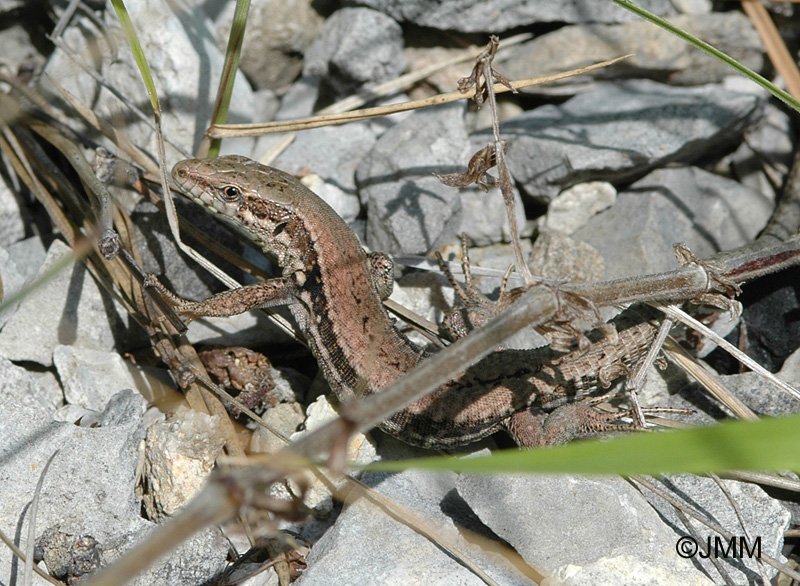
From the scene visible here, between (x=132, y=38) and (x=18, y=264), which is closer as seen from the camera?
(x=132, y=38)

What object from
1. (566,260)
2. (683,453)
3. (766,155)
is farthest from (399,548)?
(766,155)

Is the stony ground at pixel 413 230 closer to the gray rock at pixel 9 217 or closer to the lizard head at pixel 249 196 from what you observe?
the gray rock at pixel 9 217

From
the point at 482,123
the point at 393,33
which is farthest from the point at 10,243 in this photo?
the point at 482,123

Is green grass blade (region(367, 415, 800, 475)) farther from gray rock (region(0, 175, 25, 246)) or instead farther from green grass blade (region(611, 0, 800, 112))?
gray rock (region(0, 175, 25, 246))

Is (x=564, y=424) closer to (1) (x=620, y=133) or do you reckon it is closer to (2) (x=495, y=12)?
(1) (x=620, y=133)

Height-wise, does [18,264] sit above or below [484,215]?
below

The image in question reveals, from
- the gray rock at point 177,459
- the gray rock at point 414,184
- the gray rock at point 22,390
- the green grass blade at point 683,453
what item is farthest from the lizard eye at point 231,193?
the green grass blade at point 683,453

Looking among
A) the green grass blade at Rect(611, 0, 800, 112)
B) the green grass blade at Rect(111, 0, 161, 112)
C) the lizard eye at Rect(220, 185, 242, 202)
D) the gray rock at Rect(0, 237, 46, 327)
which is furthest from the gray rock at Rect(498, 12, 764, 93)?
the gray rock at Rect(0, 237, 46, 327)
